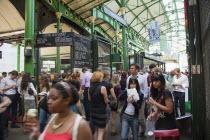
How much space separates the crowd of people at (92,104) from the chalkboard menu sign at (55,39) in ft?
4.99

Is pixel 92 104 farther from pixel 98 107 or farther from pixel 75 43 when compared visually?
pixel 75 43

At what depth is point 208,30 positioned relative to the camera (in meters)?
2.54

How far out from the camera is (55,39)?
776 centimetres

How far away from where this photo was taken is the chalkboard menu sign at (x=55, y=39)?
7.33 metres

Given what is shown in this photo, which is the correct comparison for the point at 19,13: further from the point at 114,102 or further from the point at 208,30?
the point at 208,30

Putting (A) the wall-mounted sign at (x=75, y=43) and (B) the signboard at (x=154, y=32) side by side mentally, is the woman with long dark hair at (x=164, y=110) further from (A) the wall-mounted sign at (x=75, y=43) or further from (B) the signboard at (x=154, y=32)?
(B) the signboard at (x=154, y=32)

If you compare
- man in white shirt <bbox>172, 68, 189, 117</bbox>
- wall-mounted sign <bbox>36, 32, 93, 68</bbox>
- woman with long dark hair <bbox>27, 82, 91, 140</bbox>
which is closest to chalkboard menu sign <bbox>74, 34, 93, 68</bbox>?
wall-mounted sign <bbox>36, 32, 93, 68</bbox>

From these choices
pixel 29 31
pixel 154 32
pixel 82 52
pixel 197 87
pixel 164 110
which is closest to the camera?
pixel 164 110

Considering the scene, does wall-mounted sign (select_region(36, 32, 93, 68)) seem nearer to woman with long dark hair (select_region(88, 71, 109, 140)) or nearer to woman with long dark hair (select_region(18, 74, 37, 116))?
woman with long dark hair (select_region(18, 74, 37, 116))

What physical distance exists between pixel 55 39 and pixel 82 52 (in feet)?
4.15

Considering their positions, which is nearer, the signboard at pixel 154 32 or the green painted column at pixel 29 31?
the green painted column at pixel 29 31

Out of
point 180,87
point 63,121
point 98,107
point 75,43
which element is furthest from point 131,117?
point 75,43

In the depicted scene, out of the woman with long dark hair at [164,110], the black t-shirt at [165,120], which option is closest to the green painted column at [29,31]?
the woman with long dark hair at [164,110]

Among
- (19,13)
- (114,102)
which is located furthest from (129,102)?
(19,13)
